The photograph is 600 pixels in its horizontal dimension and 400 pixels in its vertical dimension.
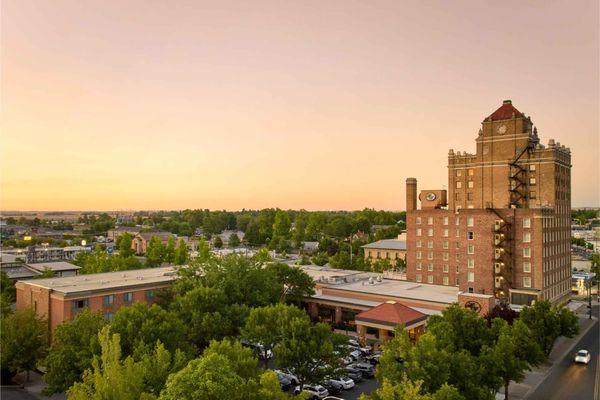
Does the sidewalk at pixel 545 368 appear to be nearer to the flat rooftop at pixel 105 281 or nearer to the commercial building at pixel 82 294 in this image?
the commercial building at pixel 82 294

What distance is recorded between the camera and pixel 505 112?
70.8 m

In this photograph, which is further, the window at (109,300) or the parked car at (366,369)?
the window at (109,300)

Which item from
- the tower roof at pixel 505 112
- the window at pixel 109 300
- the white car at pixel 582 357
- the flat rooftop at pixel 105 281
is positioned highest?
the tower roof at pixel 505 112

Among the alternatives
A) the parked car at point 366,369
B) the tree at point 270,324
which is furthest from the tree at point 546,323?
the tree at point 270,324

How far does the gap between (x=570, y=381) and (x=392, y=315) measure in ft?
58.9

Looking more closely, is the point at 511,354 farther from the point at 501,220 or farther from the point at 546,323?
the point at 501,220

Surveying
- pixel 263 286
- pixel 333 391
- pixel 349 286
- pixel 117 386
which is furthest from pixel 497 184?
pixel 117 386

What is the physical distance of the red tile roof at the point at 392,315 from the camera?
49.8m

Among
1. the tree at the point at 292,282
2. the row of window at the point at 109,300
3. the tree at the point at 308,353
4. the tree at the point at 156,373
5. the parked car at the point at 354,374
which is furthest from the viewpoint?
the tree at the point at 292,282

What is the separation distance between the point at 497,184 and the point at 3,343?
2685 inches

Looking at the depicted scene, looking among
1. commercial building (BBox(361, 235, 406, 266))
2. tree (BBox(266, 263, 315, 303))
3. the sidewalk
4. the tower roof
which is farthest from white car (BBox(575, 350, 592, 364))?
commercial building (BBox(361, 235, 406, 266))

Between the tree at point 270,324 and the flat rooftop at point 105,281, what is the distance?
23421mm

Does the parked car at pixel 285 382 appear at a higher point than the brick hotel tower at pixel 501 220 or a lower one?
lower

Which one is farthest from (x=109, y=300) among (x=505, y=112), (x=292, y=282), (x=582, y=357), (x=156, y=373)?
(x=505, y=112)
